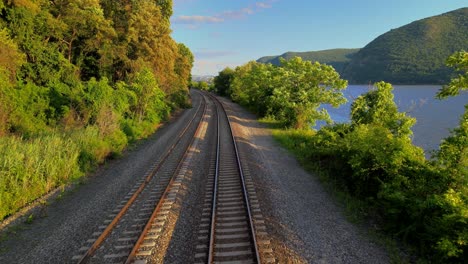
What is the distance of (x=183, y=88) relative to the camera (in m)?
50.4

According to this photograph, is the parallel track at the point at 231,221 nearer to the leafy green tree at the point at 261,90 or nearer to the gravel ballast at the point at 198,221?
the gravel ballast at the point at 198,221

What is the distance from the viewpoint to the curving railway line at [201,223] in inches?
312

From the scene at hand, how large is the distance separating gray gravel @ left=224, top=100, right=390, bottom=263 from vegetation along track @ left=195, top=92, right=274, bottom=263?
404 millimetres

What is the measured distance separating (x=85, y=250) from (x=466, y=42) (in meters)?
186

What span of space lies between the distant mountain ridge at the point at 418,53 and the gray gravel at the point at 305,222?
5550 inches

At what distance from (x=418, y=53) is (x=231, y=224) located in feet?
618

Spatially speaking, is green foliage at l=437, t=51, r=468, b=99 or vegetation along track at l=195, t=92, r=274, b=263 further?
vegetation along track at l=195, t=92, r=274, b=263

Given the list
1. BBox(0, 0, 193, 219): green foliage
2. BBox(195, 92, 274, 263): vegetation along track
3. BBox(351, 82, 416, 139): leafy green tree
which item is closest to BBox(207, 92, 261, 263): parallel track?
BBox(195, 92, 274, 263): vegetation along track

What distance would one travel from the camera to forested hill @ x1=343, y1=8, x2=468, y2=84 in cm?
14650

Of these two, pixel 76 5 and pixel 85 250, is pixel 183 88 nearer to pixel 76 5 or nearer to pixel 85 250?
pixel 76 5

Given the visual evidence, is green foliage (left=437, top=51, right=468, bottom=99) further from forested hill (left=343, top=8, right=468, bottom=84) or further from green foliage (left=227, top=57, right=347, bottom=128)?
forested hill (left=343, top=8, right=468, bottom=84)

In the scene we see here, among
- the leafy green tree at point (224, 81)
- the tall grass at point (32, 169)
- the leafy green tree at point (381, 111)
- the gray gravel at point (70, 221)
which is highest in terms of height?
the leafy green tree at point (224, 81)

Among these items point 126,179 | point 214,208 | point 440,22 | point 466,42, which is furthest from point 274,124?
point 440,22

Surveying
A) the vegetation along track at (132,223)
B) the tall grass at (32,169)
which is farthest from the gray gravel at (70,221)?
the tall grass at (32,169)
